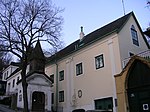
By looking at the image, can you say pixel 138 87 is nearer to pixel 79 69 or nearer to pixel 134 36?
pixel 134 36

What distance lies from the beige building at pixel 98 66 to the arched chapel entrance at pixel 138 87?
2.92 metres

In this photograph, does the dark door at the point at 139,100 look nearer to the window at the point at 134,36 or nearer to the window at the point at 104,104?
the window at the point at 104,104

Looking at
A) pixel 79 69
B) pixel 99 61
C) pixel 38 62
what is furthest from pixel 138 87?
pixel 38 62

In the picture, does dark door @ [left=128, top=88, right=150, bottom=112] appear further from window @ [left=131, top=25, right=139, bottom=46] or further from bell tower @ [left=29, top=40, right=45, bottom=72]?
bell tower @ [left=29, top=40, right=45, bottom=72]

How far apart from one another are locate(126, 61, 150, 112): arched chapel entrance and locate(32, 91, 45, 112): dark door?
14.7 metres

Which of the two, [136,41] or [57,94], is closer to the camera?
[136,41]

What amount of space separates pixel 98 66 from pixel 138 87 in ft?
23.7

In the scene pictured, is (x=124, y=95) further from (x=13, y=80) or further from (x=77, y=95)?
(x=13, y=80)

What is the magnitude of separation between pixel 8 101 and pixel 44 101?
10194mm

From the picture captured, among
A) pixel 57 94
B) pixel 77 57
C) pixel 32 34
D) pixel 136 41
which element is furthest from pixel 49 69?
pixel 136 41

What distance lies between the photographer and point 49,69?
34.2m

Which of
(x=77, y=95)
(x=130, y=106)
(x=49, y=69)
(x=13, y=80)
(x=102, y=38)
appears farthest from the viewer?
(x=13, y=80)

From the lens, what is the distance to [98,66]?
24.2 meters

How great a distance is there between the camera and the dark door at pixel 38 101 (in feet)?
94.4
